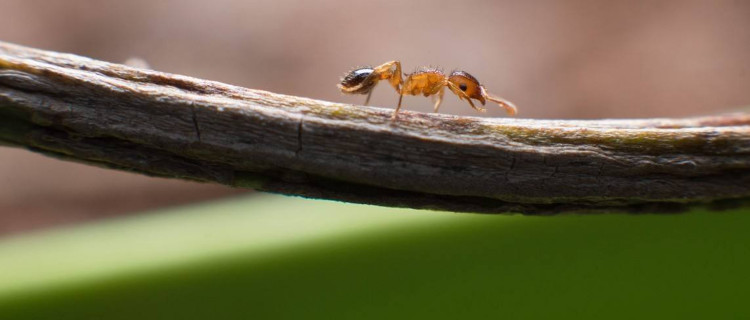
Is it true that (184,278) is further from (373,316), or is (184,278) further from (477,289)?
(477,289)

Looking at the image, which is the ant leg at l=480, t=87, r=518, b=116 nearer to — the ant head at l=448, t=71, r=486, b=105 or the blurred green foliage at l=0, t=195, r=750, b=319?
the ant head at l=448, t=71, r=486, b=105

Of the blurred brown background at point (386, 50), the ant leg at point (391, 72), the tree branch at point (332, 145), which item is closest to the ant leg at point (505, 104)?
the ant leg at point (391, 72)

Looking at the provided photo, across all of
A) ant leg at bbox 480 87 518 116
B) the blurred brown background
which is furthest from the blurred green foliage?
the blurred brown background

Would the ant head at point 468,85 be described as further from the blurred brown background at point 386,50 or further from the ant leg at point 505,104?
the blurred brown background at point 386,50

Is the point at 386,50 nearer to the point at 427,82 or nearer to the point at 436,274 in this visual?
the point at 427,82

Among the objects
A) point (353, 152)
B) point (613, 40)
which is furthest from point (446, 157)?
point (613, 40)

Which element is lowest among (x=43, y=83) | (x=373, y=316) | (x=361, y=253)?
(x=373, y=316)
